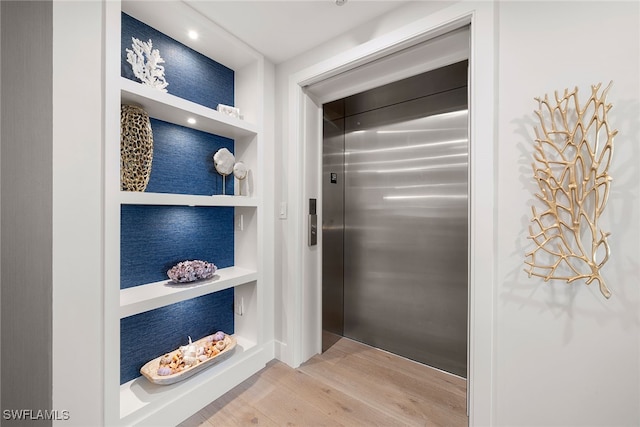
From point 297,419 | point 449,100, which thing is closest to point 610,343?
point 297,419

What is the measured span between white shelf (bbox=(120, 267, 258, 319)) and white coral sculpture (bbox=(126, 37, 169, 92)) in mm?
1218

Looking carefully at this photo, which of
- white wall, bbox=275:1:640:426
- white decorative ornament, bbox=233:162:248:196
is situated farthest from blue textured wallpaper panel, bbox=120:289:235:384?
white wall, bbox=275:1:640:426

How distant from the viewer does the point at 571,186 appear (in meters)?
1.12

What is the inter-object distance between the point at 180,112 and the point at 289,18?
3.00ft

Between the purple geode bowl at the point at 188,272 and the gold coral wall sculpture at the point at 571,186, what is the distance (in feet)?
6.02

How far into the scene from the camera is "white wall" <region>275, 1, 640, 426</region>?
1.06 meters

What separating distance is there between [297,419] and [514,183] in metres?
1.76

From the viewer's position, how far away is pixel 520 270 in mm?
1271

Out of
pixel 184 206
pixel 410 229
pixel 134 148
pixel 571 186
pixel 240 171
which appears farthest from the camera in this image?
pixel 410 229

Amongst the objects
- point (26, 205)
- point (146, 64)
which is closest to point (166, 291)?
point (26, 205)

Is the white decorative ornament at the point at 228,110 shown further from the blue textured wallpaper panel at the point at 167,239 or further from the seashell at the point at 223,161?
the blue textured wallpaper panel at the point at 167,239

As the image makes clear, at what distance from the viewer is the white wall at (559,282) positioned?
1063 mm

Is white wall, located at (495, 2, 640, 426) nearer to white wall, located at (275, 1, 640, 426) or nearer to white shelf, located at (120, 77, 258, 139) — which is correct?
white wall, located at (275, 1, 640, 426)

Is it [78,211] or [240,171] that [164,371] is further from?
[240,171]
